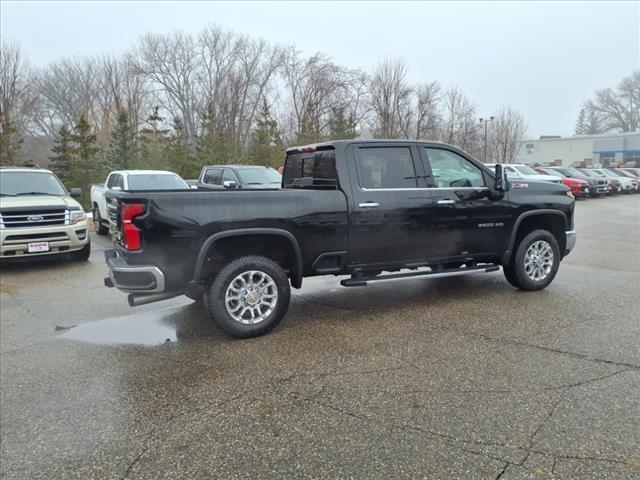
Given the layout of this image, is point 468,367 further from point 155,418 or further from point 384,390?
point 155,418

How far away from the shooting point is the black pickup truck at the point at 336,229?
454 centimetres

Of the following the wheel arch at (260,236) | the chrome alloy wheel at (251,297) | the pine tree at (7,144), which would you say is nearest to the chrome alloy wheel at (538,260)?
the wheel arch at (260,236)

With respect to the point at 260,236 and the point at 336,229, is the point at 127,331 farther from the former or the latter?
the point at 336,229

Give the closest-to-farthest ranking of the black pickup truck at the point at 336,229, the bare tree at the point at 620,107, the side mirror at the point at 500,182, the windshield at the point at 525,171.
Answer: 1. the black pickup truck at the point at 336,229
2. the side mirror at the point at 500,182
3. the windshield at the point at 525,171
4. the bare tree at the point at 620,107

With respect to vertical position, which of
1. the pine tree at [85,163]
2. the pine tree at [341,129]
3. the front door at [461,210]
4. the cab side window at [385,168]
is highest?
the pine tree at [341,129]

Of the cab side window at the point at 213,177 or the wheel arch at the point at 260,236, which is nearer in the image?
the wheel arch at the point at 260,236

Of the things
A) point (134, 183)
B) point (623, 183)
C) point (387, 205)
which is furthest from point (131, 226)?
point (623, 183)

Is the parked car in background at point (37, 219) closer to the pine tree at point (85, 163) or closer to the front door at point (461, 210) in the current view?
the front door at point (461, 210)

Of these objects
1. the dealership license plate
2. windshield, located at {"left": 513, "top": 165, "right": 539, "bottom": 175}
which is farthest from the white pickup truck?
windshield, located at {"left": 513, "top": 165, "right": 539, "bottom": 175}

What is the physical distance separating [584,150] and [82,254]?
249ft

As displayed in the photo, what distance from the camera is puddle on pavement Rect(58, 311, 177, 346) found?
4988mm

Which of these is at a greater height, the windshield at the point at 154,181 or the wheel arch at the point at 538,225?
the windshield at the point at 154,181

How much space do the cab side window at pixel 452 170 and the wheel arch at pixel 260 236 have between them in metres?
1.96

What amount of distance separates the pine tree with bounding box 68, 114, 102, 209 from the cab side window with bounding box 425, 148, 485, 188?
794 inches
